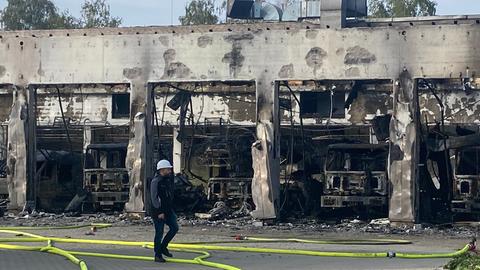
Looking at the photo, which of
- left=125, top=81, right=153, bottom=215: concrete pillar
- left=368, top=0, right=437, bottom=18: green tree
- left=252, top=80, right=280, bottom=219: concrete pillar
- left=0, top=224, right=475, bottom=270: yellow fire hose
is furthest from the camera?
left=368, top=0, right=437, bottom=18: green tree

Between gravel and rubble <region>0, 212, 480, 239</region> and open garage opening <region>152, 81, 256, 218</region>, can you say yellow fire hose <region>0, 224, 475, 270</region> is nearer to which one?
gravel and rubble <region>0, 212, 480, 239</region>

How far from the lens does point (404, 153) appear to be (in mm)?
28844

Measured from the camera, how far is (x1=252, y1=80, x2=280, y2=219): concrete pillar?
30156 millimetres

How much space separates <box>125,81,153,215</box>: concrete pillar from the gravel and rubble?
2.48 feet

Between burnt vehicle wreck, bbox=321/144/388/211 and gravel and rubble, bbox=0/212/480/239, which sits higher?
burnt vehicle wreck, bbox=321/144/388/211

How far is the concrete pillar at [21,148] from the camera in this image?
33000 millimetres

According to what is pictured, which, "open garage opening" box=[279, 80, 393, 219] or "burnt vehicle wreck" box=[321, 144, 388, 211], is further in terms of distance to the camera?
"open garage opening" box=[279, 80, 393, 219]

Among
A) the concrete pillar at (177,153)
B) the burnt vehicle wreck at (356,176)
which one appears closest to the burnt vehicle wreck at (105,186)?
the burnt vehicle wreck at (356,176)

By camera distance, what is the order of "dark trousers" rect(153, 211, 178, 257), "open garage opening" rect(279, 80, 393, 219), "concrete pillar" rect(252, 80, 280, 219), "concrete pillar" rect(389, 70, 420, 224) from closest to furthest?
"dark trousers" rect(153, 211, 178, 257) → "concrete pillar" rect(389, 70, 420, 224) → "concrete pillar" rect(252, 80, 280, 219) → "open garage opening" rect(279, 80, 393, 219)

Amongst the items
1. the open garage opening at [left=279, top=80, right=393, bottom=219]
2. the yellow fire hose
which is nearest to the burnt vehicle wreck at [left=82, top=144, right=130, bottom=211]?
the open garage opening at [left=279, top=80, right=393, bottom=219]

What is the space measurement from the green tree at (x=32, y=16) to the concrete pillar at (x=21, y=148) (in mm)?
59426

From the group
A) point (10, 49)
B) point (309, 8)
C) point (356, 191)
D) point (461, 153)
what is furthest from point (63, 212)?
point (309, 8)

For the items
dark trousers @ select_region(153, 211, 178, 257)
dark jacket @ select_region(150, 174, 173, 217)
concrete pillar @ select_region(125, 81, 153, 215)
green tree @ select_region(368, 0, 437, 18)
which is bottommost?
dark trousers @ select_region(153, 211, 178, 257)

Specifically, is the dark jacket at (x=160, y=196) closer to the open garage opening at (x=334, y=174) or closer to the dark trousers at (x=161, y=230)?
the dark trousers at (x=161, y=230)
